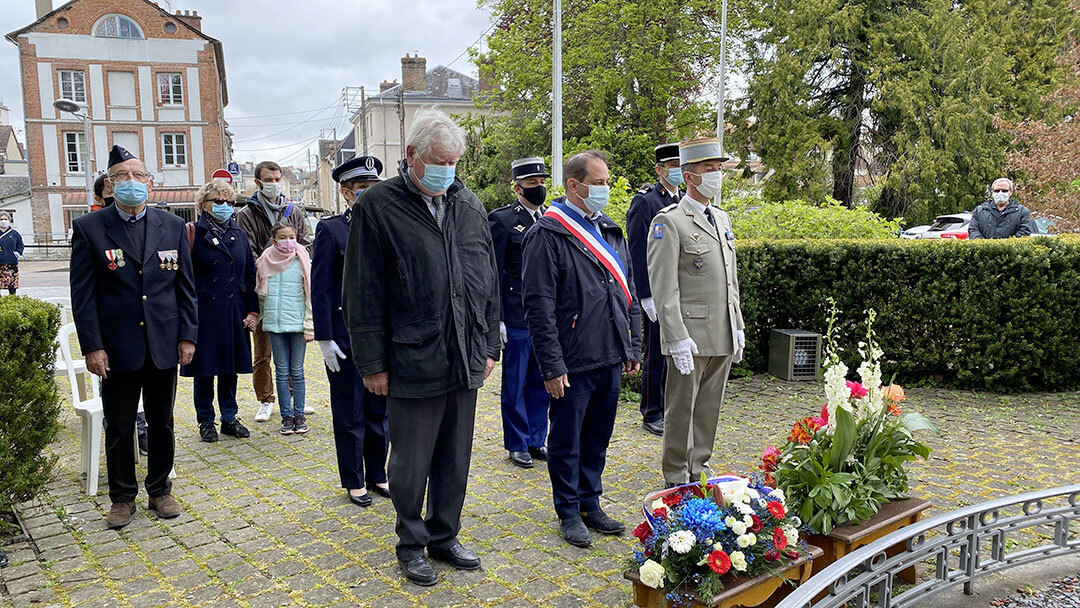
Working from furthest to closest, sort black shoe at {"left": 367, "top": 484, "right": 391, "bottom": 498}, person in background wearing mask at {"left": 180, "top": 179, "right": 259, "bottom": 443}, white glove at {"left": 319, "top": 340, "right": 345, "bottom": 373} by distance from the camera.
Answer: person in background wearing mask at {"left": 180, "top": 179, "right": 259, "bottom": 443}, black shoe at {"left": 367, "top": 484, "right": 391, "bottom": 498}, white glove at {"left": 319, "top": 340, "right": 345, "bottom": 373}

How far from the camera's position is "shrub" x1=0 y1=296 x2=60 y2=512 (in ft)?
Answer: 14.4

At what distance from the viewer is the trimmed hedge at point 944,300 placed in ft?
25.7

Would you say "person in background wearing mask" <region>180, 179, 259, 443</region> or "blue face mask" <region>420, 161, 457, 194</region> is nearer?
"blue face mask" <region>420, 161, 457, 194</region>

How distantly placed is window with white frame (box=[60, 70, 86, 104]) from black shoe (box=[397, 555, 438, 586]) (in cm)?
4698

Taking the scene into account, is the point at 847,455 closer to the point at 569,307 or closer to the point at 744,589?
the point at 744,589

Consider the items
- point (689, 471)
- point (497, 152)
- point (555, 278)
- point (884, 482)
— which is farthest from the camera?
point (497, 152)

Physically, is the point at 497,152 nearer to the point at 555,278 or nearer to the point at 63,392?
the point at 63,392

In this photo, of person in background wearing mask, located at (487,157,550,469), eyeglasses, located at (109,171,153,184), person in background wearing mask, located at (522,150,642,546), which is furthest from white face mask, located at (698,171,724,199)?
eyeglasses, located at (109,171,153,184)

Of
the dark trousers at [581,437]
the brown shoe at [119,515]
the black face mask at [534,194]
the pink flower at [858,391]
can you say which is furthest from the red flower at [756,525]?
the brown shoe at [119,515]

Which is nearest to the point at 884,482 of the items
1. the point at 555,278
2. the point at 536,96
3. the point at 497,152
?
the point at 555,278

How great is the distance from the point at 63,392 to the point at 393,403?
660 centimetres

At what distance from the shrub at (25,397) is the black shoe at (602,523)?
3.29 metres

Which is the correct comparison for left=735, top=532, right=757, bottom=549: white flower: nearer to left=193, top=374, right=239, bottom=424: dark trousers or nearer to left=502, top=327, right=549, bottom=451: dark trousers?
left=502, top=327, right=549, bottom=451: dark trousers

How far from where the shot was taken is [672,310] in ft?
15.4
